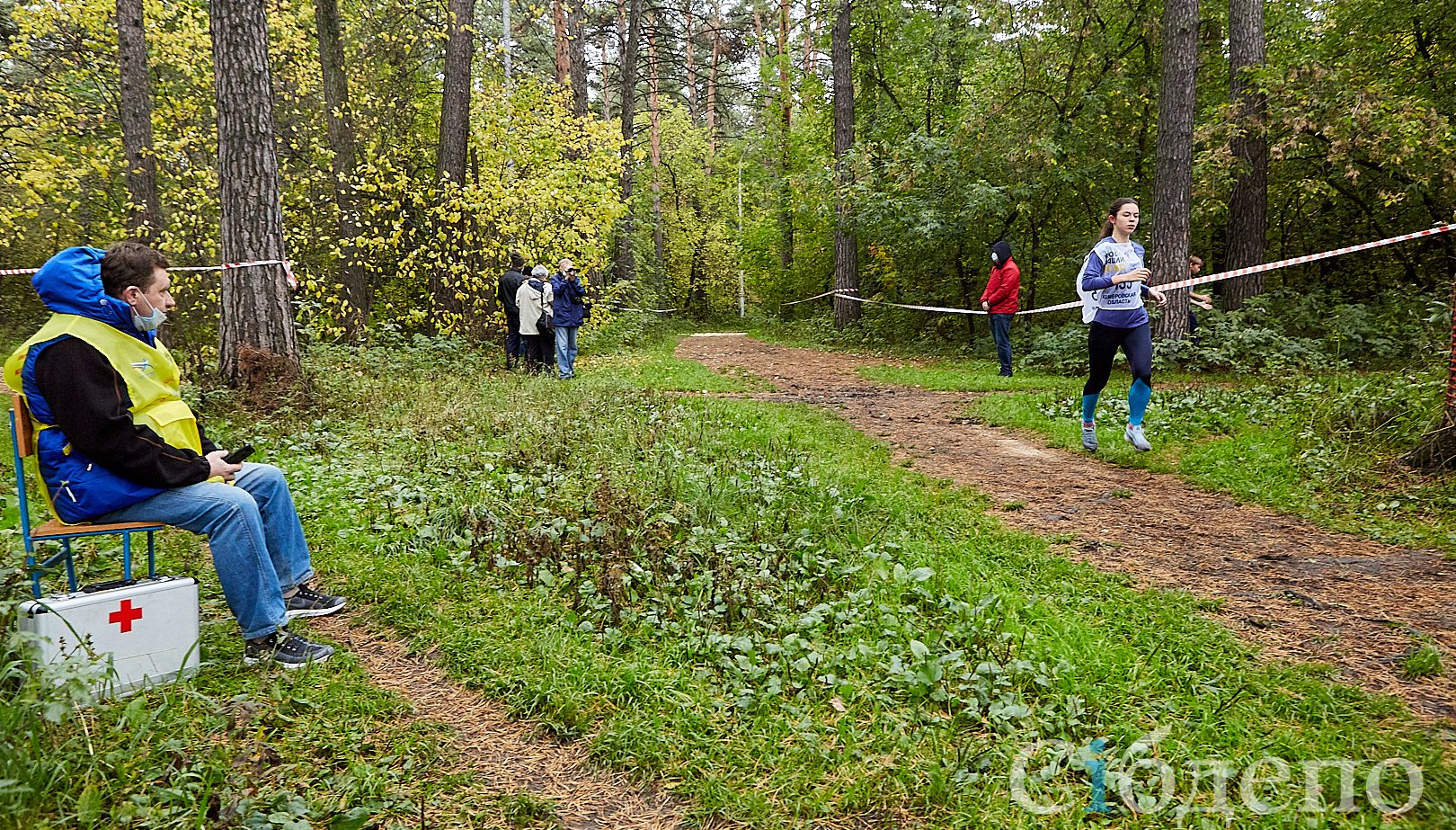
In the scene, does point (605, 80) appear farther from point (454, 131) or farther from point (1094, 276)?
point (1094, 276)

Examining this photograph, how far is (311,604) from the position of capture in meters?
3.89

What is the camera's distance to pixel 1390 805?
2.39 meters

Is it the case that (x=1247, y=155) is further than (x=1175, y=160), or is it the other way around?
(x=1247, y=155)

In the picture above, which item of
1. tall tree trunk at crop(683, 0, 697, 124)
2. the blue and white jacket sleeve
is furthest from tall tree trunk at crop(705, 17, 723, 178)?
the blue and white jacket sleeve

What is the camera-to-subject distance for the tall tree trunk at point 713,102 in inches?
1178

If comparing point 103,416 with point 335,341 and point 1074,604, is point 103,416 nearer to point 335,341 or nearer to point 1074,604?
point 1074,604

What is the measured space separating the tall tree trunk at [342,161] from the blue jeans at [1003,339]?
988 centimetres

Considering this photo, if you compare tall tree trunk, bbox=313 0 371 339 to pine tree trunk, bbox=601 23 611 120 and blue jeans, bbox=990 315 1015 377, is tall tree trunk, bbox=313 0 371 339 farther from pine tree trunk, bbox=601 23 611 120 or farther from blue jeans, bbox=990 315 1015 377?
pine tree trunk, bbox=601 23 611 120

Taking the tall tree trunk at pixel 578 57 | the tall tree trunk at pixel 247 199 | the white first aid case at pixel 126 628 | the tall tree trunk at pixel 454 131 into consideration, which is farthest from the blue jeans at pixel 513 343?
the tall tree trunk at pixel 578 57

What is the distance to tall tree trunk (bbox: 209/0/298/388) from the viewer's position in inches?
300

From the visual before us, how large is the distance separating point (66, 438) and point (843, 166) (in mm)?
15238

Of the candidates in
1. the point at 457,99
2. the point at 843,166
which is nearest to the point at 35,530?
the point at 457,99

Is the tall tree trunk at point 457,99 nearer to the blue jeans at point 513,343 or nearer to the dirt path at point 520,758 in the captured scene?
the blue jeans at point 513,343

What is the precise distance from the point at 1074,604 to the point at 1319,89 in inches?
405
